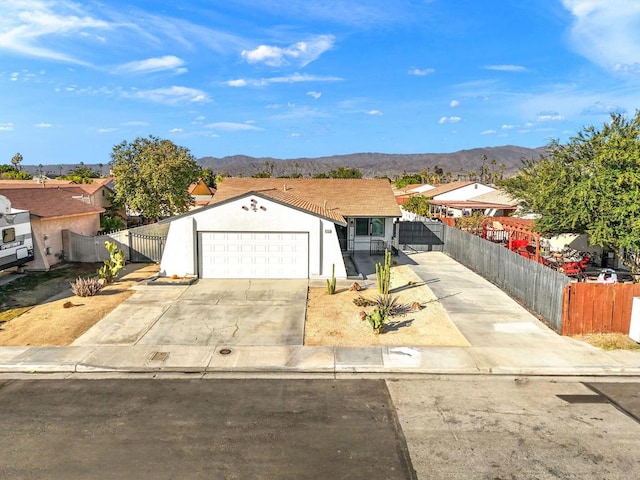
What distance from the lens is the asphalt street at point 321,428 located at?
7164 millimetres

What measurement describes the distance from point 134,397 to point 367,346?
6065 millimetres

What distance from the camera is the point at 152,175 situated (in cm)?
3403

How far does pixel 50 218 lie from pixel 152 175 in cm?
1210

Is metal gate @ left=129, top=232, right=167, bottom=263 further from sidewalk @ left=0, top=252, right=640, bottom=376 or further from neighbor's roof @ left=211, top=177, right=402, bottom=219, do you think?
sidewalk @ left=0, top=252, right=640, bottom=376

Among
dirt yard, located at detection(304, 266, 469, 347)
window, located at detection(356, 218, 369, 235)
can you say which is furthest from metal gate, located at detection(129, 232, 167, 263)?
window, located at detection(356, 218, 369, 235)

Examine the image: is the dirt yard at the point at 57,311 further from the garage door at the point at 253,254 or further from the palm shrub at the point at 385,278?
the palm shrub at the point at 385,278

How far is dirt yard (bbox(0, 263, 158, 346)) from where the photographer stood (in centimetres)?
1295

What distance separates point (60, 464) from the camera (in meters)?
7.19

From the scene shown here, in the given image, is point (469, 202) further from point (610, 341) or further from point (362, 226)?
Answer: point (610, 341)

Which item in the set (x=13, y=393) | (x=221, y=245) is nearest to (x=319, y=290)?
(x=221, y=245)

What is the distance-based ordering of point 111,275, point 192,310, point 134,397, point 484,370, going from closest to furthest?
point 134,397
point 484,370
point 192,310
point 111,275

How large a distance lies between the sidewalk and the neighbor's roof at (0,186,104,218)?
42.7 ft

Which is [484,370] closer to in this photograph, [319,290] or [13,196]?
[319,290]

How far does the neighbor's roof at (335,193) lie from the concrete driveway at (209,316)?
9081mm
